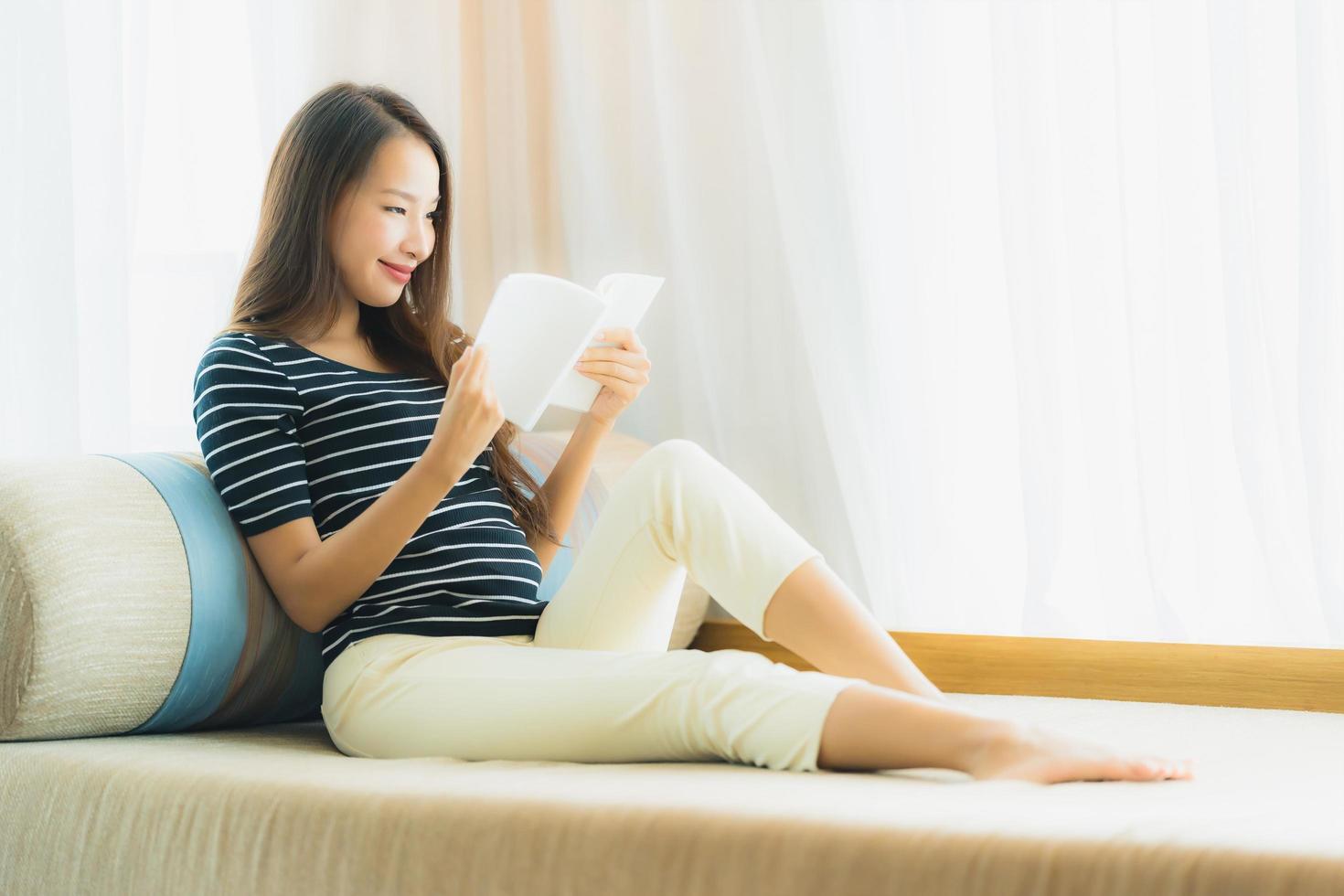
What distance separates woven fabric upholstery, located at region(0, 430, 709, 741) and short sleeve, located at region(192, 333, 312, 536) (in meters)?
0.03

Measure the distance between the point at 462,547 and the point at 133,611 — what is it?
0.98ft

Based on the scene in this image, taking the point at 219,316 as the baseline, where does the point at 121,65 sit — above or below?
above

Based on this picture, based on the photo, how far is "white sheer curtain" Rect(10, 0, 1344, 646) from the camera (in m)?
1.36

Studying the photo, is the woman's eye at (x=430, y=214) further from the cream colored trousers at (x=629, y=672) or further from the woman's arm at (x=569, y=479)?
the cream colored trousers at (x=629, y=672)

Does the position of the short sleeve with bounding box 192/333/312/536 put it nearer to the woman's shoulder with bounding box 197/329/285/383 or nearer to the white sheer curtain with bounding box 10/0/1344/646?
the woman's shoulder with bounding box 197/329/285/383

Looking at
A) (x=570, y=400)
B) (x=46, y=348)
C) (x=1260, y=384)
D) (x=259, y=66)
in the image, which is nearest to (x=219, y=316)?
(x=46, y=348)

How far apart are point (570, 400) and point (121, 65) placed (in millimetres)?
1109

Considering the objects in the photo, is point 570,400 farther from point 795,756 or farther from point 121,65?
point 121,65

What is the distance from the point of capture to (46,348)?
1891mm

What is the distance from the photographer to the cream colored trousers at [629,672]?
2.92 ft

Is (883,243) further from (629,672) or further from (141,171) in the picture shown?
(141,171)

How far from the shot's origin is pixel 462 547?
1.20 meters

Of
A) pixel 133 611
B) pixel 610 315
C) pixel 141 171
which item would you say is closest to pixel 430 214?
pixel 610 315

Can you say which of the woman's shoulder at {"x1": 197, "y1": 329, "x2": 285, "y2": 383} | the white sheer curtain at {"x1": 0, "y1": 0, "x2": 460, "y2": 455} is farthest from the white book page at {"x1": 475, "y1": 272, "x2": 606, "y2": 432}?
the white sheer curtain at {"x1": 0, "y1": 0, "x2": 460, "y2": 455}
